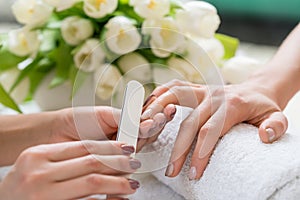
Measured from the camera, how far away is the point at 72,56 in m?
1.03

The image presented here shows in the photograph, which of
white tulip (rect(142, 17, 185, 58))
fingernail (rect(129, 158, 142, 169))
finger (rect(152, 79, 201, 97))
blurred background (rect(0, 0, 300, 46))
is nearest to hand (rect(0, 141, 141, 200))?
fingernail (rect(129, 158, 142, 169))

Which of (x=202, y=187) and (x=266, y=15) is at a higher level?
(x=202, y=187)

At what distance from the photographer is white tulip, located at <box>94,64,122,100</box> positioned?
0.88 meters

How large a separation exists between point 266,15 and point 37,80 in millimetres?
1170

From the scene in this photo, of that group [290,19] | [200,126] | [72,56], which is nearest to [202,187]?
[200,126]

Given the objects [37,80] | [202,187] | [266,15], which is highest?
[202,187]

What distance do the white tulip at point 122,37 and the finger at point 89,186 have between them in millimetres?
277

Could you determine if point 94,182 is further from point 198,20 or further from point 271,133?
point 198,20

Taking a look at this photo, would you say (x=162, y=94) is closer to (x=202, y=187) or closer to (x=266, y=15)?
(x=202, y=187)

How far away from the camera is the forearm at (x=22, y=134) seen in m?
0.84

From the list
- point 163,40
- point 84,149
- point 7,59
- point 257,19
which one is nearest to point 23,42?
point 7,59

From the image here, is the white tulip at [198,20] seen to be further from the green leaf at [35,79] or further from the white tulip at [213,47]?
the green leaf at [35,79]

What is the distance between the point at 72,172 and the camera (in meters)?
0.66

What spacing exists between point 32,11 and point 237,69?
0.37 metres
